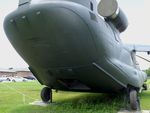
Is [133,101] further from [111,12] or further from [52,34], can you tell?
[52,34]

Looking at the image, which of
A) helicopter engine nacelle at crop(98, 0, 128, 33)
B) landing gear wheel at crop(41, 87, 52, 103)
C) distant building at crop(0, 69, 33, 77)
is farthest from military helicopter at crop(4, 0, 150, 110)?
distant building at crop(0, 69, 33, 77)

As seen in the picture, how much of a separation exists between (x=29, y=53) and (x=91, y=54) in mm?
1718

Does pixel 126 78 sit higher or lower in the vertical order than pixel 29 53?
lower

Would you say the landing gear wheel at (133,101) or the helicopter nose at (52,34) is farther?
the landing gear wheel at (133,101)

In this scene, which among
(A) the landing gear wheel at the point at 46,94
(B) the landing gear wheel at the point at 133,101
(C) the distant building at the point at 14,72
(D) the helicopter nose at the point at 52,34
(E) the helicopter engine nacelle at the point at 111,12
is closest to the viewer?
(D) the helicopter nose at the point at 52,34

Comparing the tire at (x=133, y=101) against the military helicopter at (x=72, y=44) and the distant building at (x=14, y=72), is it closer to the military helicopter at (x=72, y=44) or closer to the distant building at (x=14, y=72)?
the military helicopter at (x=72, y=44)

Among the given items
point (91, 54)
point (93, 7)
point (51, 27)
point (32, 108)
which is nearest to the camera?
point (51, 27)

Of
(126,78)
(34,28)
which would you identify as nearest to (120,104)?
(126,78)

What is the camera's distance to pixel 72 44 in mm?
7668

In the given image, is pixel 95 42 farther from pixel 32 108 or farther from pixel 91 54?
pixel 32 108

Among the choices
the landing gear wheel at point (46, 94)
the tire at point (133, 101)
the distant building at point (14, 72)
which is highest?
the tire at point (133, 101)

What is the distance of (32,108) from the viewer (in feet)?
31.5

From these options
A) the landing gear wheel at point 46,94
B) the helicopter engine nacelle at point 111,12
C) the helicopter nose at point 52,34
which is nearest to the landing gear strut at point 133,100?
the helicopter nose at point 52,34

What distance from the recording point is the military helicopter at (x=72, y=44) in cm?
746
